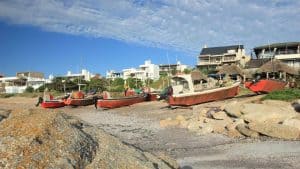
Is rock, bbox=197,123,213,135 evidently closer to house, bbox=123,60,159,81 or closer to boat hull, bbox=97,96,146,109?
boat hull, bbox=97,96,146,109

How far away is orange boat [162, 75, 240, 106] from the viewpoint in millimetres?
30047

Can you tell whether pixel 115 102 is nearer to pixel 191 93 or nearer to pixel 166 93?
pixel 166 93

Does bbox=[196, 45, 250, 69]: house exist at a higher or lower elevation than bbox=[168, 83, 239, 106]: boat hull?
higher

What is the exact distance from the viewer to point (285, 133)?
1531 centimetres

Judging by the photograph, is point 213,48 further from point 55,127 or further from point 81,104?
point 55,127

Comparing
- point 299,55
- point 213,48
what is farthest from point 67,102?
point 213,48

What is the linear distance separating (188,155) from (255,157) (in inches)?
90.2

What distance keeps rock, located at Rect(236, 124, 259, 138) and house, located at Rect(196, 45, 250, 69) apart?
63.9 m

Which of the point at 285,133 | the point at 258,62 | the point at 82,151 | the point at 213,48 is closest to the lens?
the point at 82,151

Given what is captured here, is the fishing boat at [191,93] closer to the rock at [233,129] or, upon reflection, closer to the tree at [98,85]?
the rock at [233,129]

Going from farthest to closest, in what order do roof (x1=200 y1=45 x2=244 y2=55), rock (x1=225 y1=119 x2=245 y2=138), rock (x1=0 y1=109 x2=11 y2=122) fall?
1. roof (x1=200 y1=45 x2=244 y2=55)
2. rock (x1=225 y1=119 x2=245 y2=138)
3. rock (x1=0 y1=109 x2=11 y2=122)

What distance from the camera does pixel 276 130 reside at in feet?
51.2

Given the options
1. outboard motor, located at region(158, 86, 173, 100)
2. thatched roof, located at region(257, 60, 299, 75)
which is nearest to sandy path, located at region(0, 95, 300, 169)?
outboard motor, located at region(158, 86, 173, 100)

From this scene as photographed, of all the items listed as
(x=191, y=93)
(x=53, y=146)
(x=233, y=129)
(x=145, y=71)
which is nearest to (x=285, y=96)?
(x=191, y=93)
